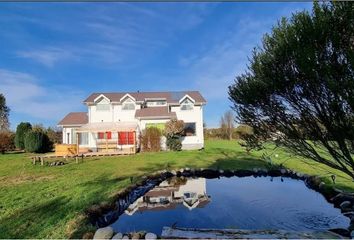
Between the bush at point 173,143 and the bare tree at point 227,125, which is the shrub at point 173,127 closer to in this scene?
the bush at point 173,143

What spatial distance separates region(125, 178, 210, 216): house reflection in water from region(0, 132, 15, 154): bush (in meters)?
28.5

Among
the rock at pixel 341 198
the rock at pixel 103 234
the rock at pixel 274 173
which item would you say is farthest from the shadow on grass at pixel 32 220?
the rock at pixel 274 173

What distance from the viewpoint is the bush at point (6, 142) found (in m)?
36.8

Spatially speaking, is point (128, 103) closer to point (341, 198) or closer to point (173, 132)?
point (173, 132)

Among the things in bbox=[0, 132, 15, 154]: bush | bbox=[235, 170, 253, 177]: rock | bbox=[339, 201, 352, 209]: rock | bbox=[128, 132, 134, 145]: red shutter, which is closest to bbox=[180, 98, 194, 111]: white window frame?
bbox=[128, 132, 134, 145]: red shutter

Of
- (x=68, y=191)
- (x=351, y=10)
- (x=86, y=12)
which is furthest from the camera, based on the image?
(x=86, y=12)

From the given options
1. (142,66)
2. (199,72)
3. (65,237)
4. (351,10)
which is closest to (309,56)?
(351,10)

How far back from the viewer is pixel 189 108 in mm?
37656

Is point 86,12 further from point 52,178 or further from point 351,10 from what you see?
point 351,10

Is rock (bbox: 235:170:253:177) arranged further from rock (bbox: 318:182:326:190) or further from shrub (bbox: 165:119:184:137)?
shrub (bbox: 165:119:184:137)

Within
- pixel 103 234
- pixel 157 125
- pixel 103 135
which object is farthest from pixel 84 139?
pixel 103 234

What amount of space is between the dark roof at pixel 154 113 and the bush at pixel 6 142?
17371mm

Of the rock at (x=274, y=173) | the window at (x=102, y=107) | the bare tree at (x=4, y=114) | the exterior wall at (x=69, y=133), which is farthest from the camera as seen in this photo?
the bare tree at (x=4, y=114)

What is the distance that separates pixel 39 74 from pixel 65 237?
3048cm
